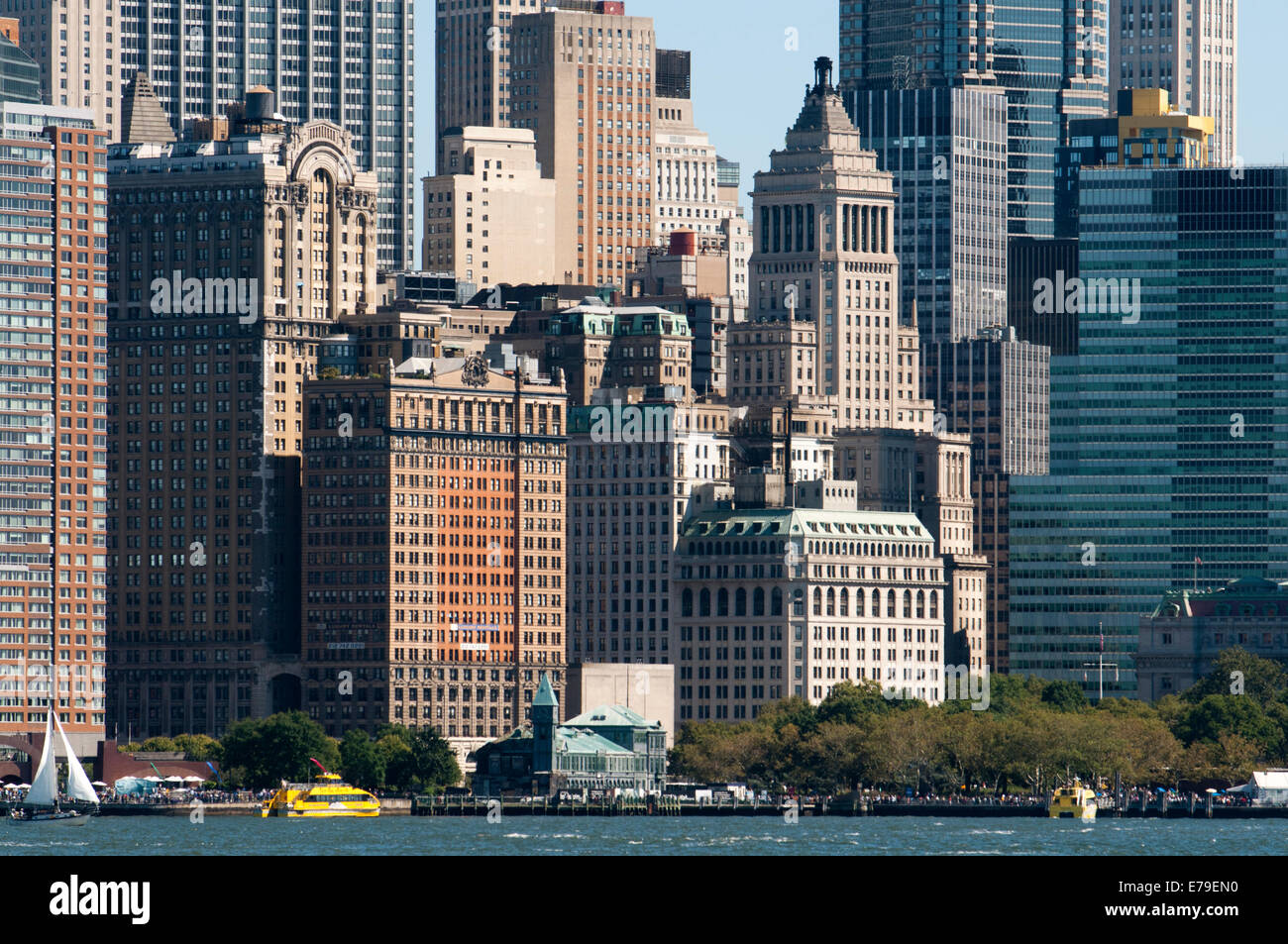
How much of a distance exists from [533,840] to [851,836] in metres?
23.3

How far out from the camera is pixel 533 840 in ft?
586
